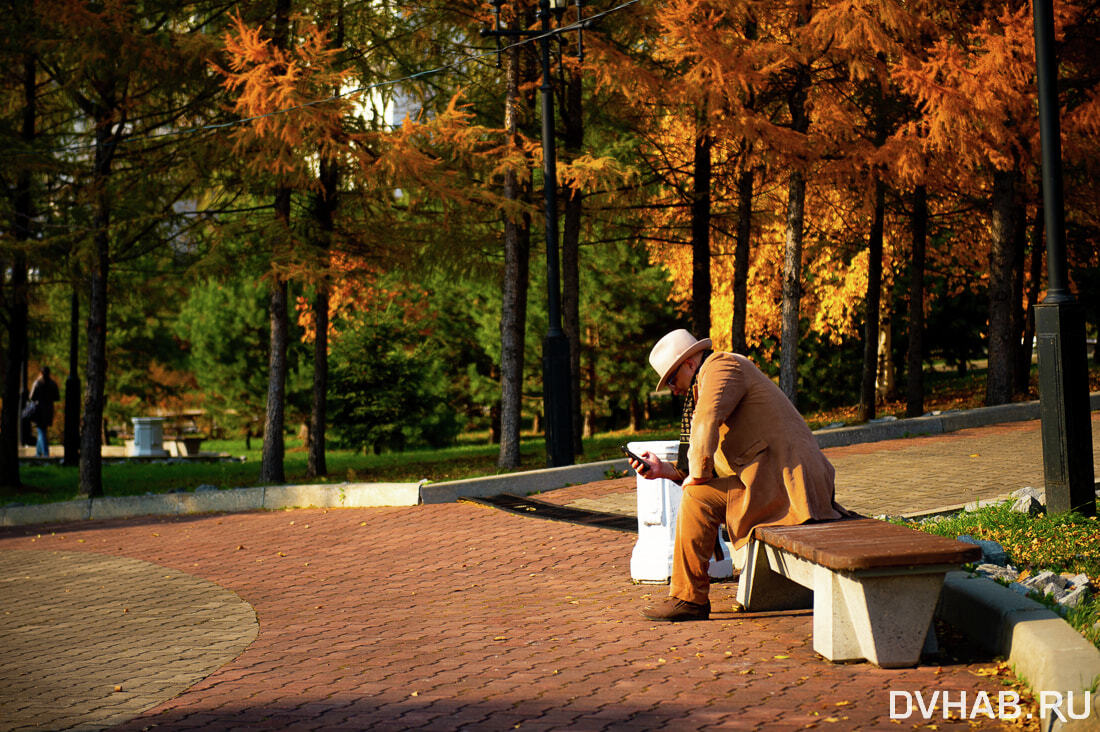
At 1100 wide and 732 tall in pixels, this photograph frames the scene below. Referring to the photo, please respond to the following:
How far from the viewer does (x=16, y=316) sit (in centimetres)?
1806

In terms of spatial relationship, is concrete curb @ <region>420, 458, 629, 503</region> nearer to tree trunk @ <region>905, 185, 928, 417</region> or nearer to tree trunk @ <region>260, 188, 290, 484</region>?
tree trunk @ <region>260, 188, 290, 484</region>

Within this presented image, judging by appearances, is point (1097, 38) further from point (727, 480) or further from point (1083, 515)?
point (727, 480)

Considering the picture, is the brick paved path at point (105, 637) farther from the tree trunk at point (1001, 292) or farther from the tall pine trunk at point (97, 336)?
the tree trunk at point (1001, 292)

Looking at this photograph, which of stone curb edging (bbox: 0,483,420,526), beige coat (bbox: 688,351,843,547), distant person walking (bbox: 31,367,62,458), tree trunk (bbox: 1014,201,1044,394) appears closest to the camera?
beige coat (bbox: 688,351,843,547)

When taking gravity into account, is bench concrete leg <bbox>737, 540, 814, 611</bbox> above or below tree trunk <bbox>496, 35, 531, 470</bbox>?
below

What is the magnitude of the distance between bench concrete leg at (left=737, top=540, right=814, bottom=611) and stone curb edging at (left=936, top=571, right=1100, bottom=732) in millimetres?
886

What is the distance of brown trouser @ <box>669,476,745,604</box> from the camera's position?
614cm

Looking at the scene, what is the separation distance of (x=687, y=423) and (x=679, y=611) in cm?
108

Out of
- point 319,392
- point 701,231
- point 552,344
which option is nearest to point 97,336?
point 319,392

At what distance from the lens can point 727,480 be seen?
614cm

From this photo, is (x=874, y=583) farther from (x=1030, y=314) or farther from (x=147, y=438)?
(x=147, y=438)

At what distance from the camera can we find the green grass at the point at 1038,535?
272 inches

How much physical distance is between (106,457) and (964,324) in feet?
77.4

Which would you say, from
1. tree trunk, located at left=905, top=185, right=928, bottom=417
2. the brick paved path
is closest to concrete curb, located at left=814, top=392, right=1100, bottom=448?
tree trunk, located at left=905, top=185, right=928, bottom=417
